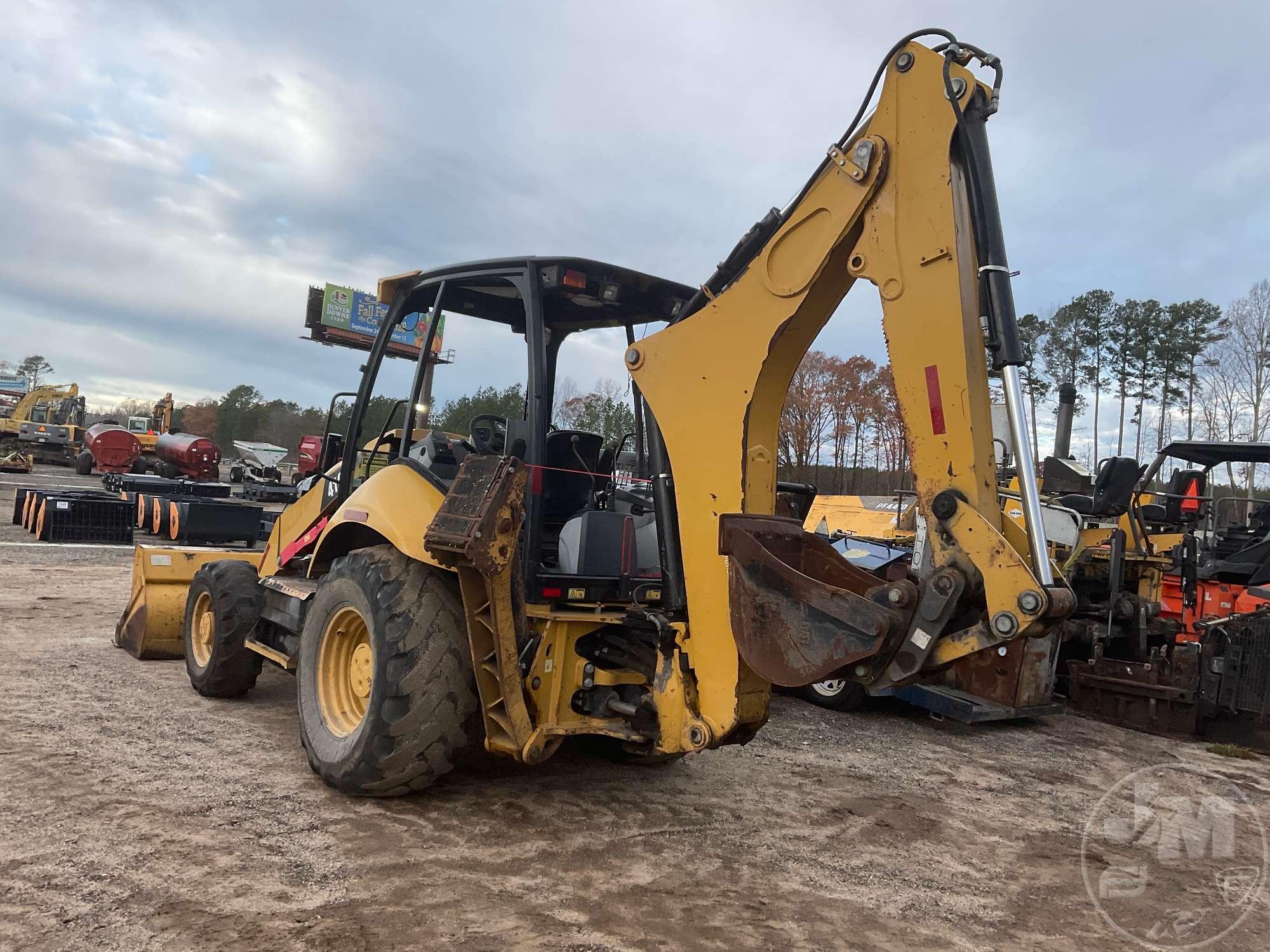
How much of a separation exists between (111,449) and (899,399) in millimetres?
31793

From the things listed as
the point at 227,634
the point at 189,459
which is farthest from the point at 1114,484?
the point at 189,459

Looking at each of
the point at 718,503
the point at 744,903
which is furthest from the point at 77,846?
the point at 718,503

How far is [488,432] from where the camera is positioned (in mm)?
4375

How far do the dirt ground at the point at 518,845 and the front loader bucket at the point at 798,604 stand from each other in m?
0.93

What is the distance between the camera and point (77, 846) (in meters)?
3.13

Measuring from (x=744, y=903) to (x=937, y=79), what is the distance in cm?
292

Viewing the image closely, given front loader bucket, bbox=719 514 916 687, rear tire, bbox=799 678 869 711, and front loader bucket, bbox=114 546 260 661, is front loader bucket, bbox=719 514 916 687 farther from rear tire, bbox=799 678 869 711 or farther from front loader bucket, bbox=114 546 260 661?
front loader bucket, bbox=114 546 260 661

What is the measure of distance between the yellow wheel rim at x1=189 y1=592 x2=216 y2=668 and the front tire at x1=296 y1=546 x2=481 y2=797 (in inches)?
84.0

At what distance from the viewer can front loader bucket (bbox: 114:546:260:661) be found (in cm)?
650

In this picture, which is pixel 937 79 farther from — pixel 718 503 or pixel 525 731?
pixel 525 731

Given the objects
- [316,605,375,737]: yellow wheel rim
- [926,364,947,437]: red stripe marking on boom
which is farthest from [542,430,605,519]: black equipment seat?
[926,364,947,437]: red stripe marking on boom

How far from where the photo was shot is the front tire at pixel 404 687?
359 centimetres

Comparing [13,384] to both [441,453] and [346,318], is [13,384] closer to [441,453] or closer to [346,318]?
[346,318]

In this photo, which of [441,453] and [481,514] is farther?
[441,453]
